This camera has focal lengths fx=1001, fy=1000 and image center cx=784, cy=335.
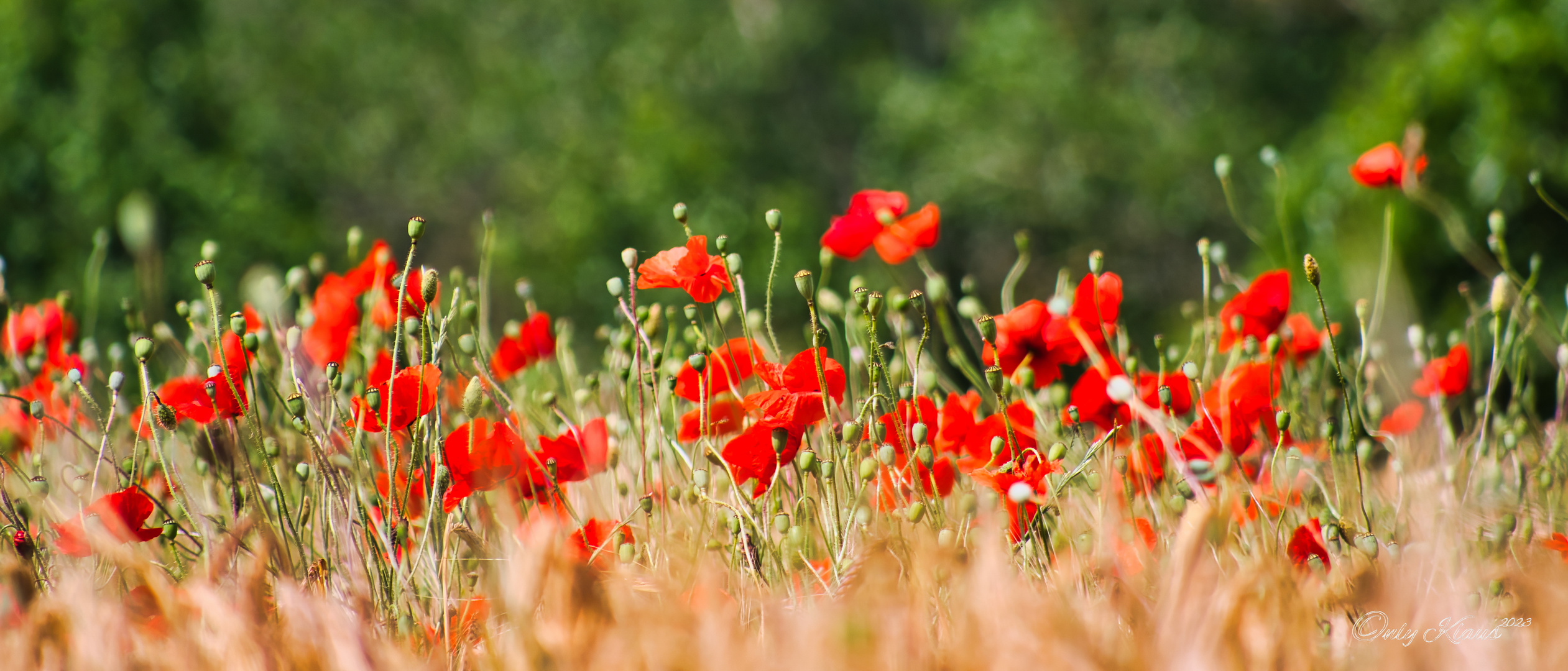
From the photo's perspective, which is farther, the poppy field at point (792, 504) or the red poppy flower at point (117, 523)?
the red poppy flower at point (117, 523)

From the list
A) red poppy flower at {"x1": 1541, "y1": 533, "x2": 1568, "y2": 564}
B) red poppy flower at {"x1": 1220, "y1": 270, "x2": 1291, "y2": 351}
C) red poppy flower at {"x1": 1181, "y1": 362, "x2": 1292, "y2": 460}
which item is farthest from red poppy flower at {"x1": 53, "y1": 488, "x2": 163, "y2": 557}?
red poppy flower at {"x1": 1541, "y1": 533, "x2": 1568, "y2": 564}

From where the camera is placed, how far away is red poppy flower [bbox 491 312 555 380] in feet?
5.39

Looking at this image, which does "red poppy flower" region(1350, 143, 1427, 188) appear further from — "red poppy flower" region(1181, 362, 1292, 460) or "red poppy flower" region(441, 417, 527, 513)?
"red poppy flower" region(441, 417, 527, 513)

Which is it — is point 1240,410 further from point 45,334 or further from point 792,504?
point 45,334

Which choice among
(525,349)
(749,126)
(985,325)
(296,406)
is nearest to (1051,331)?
(985,325)

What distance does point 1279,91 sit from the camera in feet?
35.2

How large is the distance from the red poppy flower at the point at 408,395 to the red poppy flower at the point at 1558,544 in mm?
1170

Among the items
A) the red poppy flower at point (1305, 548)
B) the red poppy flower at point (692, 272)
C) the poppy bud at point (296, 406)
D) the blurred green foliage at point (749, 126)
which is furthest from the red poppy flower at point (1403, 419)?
the poppy bud at point (296, 406)

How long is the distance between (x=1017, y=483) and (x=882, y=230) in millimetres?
416

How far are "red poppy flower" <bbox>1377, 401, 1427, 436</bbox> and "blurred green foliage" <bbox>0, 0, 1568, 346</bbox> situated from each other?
3.83ft

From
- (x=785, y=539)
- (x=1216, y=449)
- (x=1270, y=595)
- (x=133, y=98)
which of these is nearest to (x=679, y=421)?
(x=785, y=539)

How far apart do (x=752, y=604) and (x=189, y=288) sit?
516 cm

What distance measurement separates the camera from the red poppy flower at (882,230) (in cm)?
121

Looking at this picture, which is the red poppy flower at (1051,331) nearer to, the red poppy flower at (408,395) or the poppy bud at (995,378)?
the poppy bud at (995,378)
